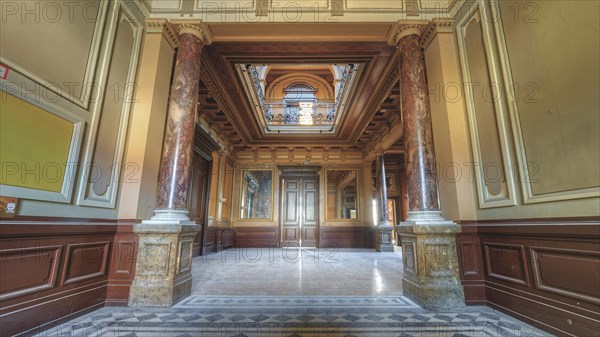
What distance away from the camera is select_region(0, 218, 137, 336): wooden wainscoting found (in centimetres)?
194

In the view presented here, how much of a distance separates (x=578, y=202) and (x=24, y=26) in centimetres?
432

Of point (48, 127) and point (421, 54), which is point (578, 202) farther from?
point (48, 127)

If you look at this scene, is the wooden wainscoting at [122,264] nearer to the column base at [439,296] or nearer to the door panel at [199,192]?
the column base at [439,296]

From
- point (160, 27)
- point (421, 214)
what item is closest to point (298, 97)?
point (160, 27)

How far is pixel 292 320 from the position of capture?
91.7 inches

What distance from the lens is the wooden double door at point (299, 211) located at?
9375 mm

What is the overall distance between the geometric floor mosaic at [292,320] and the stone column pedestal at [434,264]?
12 centimetres

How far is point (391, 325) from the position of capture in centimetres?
225

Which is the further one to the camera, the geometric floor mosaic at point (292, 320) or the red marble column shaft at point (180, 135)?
the red marble column shaft at point (180, 135)

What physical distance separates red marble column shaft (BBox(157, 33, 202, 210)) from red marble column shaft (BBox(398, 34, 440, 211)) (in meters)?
2.68

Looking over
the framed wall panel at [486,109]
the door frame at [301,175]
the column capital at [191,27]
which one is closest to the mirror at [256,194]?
the door frame at [301,175]

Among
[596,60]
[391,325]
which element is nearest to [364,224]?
[391,325]

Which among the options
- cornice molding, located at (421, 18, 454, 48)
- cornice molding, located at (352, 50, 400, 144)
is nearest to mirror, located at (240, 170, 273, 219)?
cornice molding, located at (352, 50, 400, 144)

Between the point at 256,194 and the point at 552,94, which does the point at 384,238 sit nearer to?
the point at 256,194
